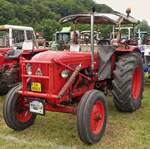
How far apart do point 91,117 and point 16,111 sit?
4.53ft

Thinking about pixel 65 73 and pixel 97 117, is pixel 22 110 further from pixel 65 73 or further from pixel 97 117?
pixel 97 117

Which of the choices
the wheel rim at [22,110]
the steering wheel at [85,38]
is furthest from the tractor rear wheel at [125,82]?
the wheel rim at [22,110]

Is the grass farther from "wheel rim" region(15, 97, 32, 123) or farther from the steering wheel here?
the steering wheel

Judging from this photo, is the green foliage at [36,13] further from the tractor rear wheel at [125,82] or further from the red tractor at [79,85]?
the red tractor at [79,85]

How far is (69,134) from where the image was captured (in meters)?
6.02

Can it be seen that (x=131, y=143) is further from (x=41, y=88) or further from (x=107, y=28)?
(x=107, y=28)

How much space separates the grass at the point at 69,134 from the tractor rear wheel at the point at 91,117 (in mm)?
152

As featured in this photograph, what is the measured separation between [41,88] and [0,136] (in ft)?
3.66

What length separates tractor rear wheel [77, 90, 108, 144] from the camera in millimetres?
5328

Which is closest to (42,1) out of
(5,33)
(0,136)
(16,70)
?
(5,33)

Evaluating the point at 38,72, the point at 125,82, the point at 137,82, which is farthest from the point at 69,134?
the point at 137,82

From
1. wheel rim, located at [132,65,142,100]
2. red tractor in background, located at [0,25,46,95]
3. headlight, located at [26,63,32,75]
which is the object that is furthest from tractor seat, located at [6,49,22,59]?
headlight, located at [26,63,32,75]

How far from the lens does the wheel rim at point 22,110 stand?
20.3ft

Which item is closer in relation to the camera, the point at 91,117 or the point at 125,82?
the point at 91,117
